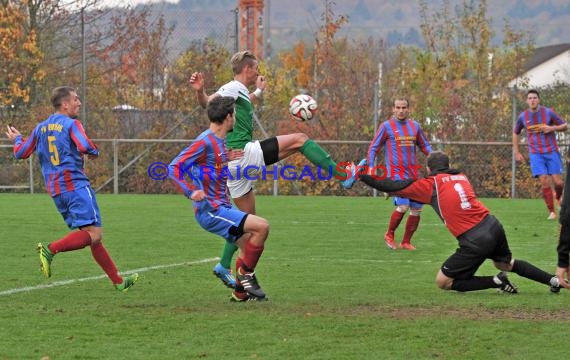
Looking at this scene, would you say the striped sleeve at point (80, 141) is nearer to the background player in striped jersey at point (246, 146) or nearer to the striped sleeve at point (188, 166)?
the striped sleeve at point (188, 166)

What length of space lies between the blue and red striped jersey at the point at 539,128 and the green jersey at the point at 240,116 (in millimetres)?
8164

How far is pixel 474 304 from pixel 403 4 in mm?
161965

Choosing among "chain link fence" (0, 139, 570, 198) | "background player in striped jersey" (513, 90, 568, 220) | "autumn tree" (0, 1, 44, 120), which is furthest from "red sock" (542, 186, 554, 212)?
"autumn tree" (0, 1, 44, 120)

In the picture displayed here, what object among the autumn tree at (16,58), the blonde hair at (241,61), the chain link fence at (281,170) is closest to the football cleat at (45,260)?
the blonde hair at (241,61)

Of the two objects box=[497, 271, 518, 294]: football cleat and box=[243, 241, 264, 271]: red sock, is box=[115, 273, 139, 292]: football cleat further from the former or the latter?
box=[497, 271, 518, 294]: football cleat

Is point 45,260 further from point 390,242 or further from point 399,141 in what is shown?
point 399,141

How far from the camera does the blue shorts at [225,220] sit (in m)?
8.30

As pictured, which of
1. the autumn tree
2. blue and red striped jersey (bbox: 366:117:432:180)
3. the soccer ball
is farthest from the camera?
the autumn tree

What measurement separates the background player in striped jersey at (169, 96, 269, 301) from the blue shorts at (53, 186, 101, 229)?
1.07m

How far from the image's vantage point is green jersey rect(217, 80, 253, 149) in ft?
30.9

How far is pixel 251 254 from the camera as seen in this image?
8398mm

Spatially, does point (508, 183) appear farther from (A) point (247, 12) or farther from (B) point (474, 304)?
(B) point (474, 304)

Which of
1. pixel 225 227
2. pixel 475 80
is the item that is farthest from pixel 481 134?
pixel 225 227

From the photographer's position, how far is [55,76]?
2817 centimetres
